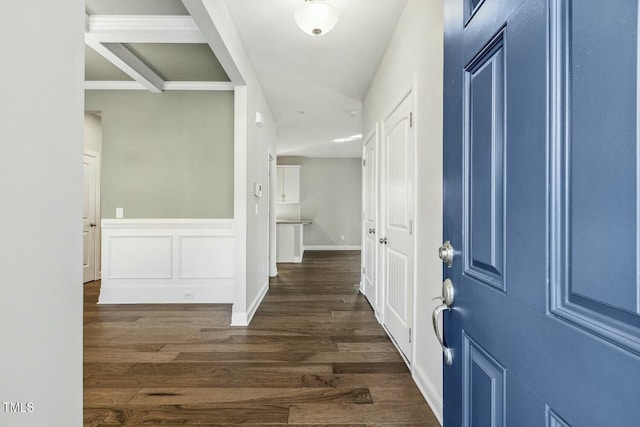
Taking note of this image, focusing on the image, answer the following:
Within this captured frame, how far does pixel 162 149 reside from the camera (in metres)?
3.69

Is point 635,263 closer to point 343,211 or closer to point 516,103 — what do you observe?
point 516,103

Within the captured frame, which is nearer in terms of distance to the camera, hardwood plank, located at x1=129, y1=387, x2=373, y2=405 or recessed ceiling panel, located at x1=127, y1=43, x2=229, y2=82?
hardwood plank, located at x1=129, y1=387, x2=373, y2=405

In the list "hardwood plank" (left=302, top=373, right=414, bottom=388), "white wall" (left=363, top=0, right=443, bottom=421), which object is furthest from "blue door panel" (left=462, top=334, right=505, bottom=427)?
"hardwood plank" (left=302, top=373, right=414, bottom=388)

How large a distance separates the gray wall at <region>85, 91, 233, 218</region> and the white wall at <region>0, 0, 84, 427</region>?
2953 mm

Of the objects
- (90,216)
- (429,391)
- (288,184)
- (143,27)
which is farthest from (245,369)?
(288,184)

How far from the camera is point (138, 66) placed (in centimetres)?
308

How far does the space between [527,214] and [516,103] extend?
19 cm

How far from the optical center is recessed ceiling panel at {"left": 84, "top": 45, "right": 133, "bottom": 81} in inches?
120

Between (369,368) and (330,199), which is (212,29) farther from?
(330,199)

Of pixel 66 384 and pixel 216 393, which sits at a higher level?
pixel 66 384

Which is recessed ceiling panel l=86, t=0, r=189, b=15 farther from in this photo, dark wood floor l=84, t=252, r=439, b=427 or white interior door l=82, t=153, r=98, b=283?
white interior door l=82, t=153, r=98, b=283

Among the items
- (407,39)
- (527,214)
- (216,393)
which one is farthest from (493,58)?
(216,393)

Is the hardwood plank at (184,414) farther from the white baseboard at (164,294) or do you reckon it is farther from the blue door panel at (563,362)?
the white baseboard at (164,294)

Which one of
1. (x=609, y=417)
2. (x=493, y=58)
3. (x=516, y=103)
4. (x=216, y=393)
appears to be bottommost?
(x=216, y=393)
